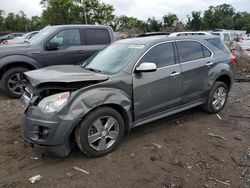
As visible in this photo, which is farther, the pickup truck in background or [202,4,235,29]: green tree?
[202,4,235,29]: green tree

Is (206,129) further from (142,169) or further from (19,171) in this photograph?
(19,171)

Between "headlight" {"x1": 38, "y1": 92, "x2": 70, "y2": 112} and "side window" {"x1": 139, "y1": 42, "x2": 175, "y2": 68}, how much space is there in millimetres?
1432

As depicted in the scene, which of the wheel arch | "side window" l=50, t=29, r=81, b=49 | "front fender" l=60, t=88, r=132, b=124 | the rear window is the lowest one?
the wheel arch

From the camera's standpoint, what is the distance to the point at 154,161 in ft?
12.2

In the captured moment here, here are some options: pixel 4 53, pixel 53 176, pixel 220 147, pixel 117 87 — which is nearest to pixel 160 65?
pixel 117 87

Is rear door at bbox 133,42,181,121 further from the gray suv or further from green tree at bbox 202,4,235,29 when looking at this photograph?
green tree at bbox 202,4,235,29

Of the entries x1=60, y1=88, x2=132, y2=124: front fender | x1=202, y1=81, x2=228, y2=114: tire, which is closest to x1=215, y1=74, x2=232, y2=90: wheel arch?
x1=202, y1=81, x2=228, y2=114: tire

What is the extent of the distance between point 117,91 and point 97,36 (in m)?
4.50

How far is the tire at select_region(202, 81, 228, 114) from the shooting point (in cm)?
541

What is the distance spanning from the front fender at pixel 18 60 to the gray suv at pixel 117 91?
2798 millimetres

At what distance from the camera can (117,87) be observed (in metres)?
3.92

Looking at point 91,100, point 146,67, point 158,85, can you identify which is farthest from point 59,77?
point 158,85

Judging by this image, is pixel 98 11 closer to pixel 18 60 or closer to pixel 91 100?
pixel 18 60

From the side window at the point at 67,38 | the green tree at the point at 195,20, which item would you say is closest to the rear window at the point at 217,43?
the side window at the point at 67,38
